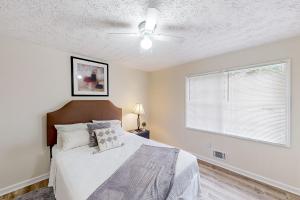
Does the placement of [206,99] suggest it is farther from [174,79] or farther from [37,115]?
[37,115]

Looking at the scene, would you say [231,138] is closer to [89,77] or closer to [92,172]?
[92,172]

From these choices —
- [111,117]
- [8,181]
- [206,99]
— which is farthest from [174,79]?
[8,181]

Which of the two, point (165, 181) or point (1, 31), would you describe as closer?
point (165, 181)

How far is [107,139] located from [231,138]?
224 centimetres

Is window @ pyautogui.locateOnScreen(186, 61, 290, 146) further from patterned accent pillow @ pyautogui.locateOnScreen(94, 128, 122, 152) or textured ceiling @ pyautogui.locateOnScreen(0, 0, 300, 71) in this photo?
patterned accent pillow @ pyautogui.locateOnScreen(94, 128, 122, 152)

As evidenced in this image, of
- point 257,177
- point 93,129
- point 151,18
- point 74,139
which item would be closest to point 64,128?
point 74,139

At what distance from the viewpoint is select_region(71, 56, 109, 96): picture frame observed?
2648 millimetres

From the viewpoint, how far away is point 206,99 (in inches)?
118

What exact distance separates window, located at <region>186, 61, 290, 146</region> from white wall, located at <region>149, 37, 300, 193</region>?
0.34 feet

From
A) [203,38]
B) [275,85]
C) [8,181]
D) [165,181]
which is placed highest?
[203,38]

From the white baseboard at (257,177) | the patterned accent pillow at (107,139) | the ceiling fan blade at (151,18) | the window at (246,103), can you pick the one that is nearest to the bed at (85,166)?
the patterned accent pillow at (107,139)

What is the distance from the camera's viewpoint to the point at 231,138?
2580 mm

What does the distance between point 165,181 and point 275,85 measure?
223 cm

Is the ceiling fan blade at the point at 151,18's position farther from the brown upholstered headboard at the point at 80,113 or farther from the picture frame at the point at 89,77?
the brown upholstered headboard at the point at 80,113
